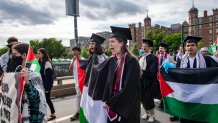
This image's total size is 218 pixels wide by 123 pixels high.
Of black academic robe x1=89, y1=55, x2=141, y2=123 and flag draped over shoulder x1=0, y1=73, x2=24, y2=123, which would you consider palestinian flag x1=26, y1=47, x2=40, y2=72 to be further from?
black academic robe x1=89, y1=55, x2=141, y2=123

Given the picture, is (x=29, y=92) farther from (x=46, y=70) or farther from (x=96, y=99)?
(x=46, y=70)

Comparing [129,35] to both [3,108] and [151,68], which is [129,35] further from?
[151,68]

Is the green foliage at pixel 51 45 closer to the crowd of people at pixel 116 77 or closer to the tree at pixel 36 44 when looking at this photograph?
the tree at pixel 36 44

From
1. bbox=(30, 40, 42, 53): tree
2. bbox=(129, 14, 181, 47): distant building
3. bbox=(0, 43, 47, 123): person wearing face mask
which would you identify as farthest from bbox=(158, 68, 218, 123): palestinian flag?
bbox=(129, 14, 181, 47): distant building

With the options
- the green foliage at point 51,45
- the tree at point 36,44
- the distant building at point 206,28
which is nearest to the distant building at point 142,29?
the distant building at point 206,28

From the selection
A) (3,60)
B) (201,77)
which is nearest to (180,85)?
(201,77)

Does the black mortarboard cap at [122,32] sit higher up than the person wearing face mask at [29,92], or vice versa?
the black mortarboard cap at [122,32]

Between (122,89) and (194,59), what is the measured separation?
2162 mm

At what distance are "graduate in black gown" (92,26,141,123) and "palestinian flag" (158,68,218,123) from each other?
5.05ft

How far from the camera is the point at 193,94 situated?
5406 mm

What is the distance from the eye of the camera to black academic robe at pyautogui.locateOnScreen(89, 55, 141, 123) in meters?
3.98

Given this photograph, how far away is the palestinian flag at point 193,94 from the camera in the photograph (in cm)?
520

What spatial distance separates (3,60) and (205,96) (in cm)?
418

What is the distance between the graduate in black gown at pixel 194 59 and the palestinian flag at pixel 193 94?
0.65 ft
